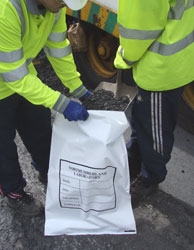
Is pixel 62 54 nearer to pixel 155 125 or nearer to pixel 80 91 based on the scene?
pixel 80 91

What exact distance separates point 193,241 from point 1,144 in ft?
4.64

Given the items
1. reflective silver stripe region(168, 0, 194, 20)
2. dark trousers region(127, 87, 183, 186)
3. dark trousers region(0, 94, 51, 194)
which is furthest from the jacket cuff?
reflective silver stripe region(168, 0, 194, 20)

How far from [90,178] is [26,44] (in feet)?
2.73

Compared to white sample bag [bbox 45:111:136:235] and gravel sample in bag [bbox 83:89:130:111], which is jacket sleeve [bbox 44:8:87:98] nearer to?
white sample bag [bbox 45:111:136:235]

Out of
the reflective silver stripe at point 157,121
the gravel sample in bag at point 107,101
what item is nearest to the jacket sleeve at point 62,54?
the reflective silver stripe at point 157,121

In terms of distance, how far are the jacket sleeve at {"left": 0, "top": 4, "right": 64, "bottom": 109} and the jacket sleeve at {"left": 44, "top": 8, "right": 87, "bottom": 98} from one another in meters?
0.38

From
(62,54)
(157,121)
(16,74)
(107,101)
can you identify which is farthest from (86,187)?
(107,101)

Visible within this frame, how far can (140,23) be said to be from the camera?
4.04 ft

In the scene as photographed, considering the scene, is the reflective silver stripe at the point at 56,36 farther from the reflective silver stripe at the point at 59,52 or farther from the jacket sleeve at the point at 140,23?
the jacket sleeve at the point at 140,23

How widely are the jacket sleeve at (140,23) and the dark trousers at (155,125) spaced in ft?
0.95

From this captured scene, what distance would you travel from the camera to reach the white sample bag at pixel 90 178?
148cm

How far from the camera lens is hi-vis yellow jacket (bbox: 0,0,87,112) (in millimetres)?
1207

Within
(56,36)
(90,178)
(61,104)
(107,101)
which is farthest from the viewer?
(107,101)

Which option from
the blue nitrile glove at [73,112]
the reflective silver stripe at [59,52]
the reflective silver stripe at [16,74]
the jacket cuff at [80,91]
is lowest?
the jacket cuff at [80,91]
